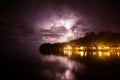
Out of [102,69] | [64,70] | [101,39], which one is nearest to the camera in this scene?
[102,69]

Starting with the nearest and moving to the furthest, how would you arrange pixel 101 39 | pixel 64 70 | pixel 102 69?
pixel 102 69, pixel 64 70, pixel 101 39

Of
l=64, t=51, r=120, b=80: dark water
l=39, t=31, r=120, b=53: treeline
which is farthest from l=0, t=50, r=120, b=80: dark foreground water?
l=39, t=31, r=120, b=53: treeline

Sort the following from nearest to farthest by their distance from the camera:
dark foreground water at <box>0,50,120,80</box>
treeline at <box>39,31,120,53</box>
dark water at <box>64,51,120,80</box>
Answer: dark water at <box>64,51,120,80</box>
dark foreground water at <box>0,50,120,80</box>
treeline at <box>39,31,120,53</box>

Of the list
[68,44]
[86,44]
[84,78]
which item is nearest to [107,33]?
[86,44]

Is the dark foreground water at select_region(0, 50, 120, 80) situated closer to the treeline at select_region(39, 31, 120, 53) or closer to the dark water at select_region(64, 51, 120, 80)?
the dark water at select_region(64, 51, 120, 80)

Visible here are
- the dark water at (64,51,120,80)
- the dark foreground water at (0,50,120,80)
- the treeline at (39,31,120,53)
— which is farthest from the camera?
the treeline at (39,31,120,53)

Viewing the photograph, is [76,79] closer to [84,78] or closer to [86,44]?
[84,78]

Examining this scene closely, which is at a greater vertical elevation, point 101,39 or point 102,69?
point 101,39

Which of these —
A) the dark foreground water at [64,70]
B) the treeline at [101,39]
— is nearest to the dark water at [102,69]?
the dark foreground water at [64,70]

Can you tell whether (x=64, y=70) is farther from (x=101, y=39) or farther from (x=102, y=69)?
(x=101, y=39)

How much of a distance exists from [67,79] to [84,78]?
4.25 metres

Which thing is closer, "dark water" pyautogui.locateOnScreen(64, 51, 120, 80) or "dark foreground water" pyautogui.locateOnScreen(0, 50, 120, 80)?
"dark water" pyautogui.locateOnScreen(64, 51, 120, 80)

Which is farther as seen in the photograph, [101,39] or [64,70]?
[101,39]

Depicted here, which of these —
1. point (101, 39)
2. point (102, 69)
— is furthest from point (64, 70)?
point (101, 39)
